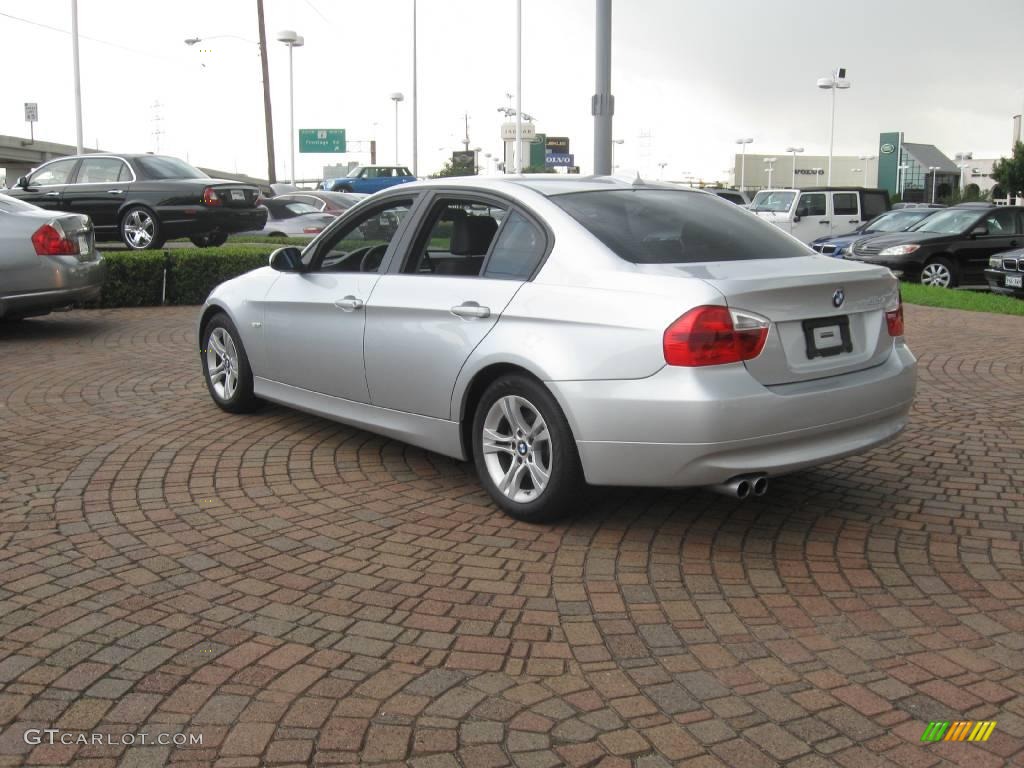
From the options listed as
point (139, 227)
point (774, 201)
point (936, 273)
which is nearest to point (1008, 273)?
point (936, 273)

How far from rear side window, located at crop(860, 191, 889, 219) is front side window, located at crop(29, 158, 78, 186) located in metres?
19.3

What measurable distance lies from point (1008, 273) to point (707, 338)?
541 inches

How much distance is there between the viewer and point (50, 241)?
10.6 m

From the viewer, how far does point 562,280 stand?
485cm

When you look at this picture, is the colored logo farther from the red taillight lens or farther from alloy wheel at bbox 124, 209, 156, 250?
alloy wheel at bbox 124, 209, 156, 250

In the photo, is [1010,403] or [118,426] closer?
[118,426]

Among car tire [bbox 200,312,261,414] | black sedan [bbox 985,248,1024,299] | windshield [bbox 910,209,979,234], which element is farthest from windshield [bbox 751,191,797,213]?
car tire [bbox 200,312,261,414]

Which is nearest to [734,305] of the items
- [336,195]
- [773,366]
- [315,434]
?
[773,366]

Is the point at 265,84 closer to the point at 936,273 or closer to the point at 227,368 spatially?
the point at 936,273

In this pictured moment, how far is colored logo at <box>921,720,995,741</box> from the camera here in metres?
3.10

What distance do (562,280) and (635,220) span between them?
0.58 m

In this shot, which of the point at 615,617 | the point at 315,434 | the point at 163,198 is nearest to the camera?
the point at 615,617

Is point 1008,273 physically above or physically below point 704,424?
above

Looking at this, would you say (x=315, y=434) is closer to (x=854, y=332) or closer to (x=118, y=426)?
(x=118, y=426)
